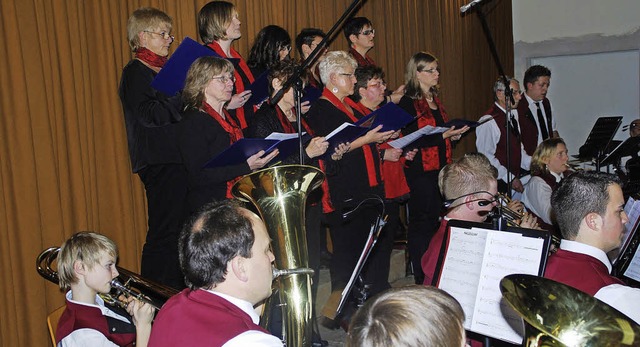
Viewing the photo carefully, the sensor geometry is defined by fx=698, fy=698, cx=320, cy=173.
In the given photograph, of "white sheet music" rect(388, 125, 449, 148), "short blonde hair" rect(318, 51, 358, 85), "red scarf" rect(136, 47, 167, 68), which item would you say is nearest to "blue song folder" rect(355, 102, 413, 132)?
"white sheet music" rect(388, 125, 449, 148)

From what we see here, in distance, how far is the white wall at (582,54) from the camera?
9656 mm

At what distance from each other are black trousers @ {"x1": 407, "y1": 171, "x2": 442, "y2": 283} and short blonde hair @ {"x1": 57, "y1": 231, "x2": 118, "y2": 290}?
8.89ft

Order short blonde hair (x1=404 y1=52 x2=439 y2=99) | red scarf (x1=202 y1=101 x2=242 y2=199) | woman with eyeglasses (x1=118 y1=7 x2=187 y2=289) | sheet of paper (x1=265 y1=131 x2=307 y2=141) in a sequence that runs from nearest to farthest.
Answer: sheet of paper (x1=265 y1=131 x2=307 y2=141)
red scarf (x1=202 y1=101 x2=242 y2=199)
woman with eyeglasses (x1=118 y1=7 x2=187 y2=289)
short blonde hair (x1=404 y1=52 x2=439 y2=99)

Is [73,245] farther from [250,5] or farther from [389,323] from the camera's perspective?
[250,5]

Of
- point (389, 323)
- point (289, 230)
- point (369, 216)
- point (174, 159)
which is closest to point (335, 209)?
point (369, 216)

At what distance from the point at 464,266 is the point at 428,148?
2.93 metres

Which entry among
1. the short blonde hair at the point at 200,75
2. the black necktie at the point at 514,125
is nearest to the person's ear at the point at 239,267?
the short blonde hair at the point at 200,75

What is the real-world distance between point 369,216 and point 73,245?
206 cm

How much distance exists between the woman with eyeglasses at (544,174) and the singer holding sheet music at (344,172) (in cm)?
114

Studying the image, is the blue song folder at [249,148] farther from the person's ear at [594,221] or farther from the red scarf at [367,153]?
the person's ear at [594,221]

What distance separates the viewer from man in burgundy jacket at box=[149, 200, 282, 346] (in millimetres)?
1892

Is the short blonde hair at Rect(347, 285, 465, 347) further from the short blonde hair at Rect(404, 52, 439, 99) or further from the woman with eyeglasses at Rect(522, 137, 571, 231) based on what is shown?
the short blonde hair at Rect(404, 52, 439, 99)

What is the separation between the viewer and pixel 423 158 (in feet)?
17.7

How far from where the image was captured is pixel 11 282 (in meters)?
3.71
